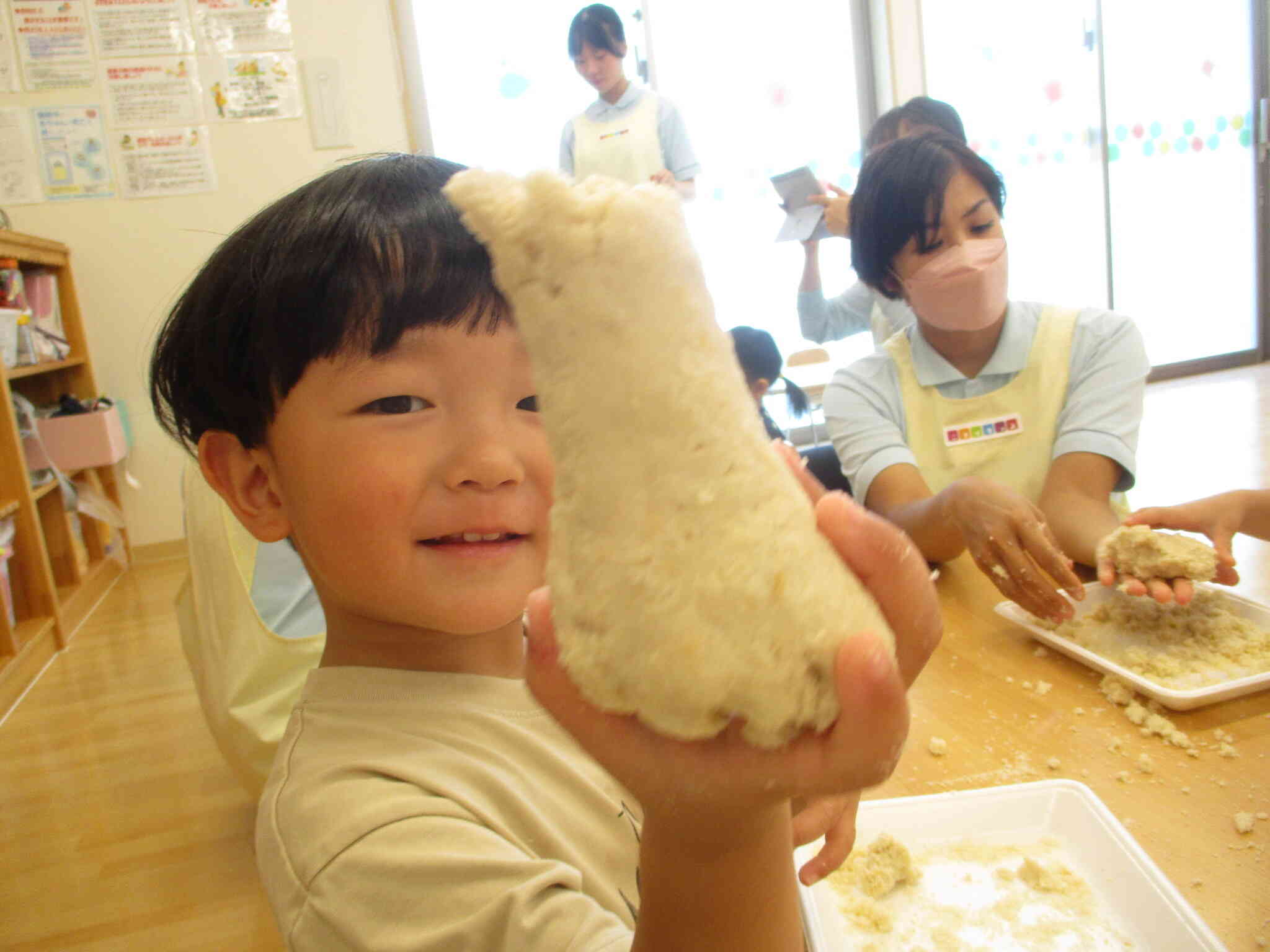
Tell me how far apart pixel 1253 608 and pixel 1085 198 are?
4.45m

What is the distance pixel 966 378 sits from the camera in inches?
59.4

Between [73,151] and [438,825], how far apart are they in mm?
3733

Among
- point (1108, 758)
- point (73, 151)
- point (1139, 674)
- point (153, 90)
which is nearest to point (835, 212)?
point (1139, 674)

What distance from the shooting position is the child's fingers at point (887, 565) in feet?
1.22

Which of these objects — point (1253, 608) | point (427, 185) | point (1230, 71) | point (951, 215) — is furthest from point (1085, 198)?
point (427, 185)

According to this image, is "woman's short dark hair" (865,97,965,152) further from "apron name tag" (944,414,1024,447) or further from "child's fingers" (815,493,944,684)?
"child's fingers" (815,493,944,684)

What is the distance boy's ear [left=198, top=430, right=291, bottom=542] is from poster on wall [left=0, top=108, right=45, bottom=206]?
3.41 m

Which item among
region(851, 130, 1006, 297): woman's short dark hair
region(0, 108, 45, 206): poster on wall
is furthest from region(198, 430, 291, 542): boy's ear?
region(0, 108, 45, 206): poster on wall

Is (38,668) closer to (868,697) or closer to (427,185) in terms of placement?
(427,185)

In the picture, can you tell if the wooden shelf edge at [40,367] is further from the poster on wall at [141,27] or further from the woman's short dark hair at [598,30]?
the woman's short dark hair at [598,30]

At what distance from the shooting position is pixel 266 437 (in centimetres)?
65

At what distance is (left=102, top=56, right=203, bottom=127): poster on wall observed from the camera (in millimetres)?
3262

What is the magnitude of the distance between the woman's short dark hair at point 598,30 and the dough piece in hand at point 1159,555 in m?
2.97

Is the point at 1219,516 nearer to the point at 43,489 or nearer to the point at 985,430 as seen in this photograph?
the point at 985,430
